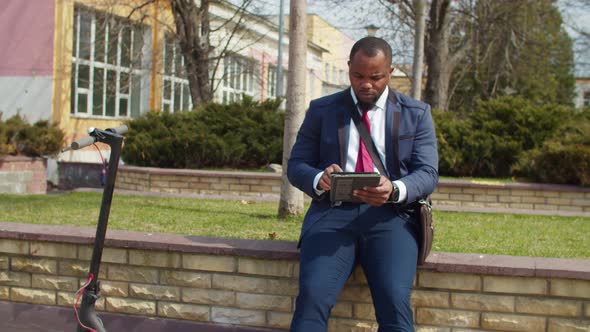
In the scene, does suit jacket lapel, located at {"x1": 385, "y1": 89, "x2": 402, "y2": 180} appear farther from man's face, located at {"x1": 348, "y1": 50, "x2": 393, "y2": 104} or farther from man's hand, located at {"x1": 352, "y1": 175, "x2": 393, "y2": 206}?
man's hand, located at {"x1": 352, "y1": 175, "x2": 393, "y2": 206}

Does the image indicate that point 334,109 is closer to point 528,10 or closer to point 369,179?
point 369,179

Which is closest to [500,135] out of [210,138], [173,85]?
[210,138]

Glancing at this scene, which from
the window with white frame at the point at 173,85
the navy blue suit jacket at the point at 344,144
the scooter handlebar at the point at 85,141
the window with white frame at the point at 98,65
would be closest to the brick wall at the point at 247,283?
the navy blue suit jacket at the point at 344,144

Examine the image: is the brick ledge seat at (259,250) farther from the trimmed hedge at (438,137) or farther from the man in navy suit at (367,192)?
the trimmed hedge at (438,137)

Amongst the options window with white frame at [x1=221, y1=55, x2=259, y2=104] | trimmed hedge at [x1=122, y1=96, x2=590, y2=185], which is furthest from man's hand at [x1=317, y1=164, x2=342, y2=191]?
window with white frame at [x1=221, y1=55, x2=259, y2=104]

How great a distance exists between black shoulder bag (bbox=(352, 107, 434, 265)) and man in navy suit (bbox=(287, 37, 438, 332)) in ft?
0.04

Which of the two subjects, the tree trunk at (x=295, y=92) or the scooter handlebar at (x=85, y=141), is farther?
the tree trunk at (x=295, y=92)

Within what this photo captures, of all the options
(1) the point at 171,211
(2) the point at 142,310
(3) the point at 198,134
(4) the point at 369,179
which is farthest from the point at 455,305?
(3) the point at 198,134

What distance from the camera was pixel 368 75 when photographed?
12.8 feet

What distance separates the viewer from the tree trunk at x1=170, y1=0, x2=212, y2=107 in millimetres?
19750

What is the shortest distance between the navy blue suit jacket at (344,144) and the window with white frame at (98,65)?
19305mm

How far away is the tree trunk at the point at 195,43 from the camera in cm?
1975

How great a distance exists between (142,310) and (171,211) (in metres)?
3.52

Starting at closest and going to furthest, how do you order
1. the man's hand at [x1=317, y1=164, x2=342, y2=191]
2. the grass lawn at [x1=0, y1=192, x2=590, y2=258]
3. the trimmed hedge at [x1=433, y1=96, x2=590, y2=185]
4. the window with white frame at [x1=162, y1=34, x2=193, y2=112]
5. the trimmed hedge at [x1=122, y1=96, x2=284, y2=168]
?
1. the man's hand at [x1=317, y1=164, x2=342, y2=191]
2. the grass lawn at [x1=0, y1=192, x2=590, y2=258]
3. the trimmed hedge at [x1=433, y1=96, x2=590, y2=185]
4. the trimmed hedge at [x1=122, y1=96, x2=284, y2=168]
5. the window with white frame at [x1=162, y1=34, x2=193, y2=112]
